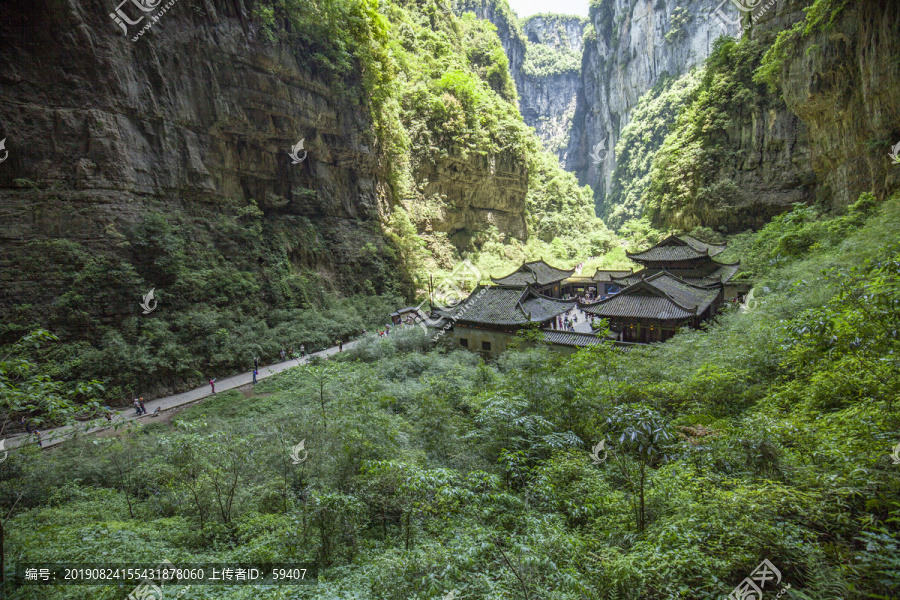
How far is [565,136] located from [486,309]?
9759 cm

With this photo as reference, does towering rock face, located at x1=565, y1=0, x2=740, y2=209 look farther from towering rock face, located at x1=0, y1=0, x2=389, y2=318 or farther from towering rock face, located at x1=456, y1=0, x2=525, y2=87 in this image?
towering rock face, located at x1=0, y1=0, x2=389, y2=318

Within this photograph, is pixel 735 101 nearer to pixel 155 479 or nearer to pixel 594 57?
pixel 155 479

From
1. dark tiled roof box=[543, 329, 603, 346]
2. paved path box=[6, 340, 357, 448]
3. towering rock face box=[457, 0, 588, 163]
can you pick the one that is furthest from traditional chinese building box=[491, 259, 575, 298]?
towering rock face box=[457, 0, 588, 163]

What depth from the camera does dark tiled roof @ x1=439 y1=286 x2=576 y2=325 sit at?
16.7 m

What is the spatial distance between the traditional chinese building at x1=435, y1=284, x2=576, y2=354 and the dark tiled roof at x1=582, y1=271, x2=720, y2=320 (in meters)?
2.24

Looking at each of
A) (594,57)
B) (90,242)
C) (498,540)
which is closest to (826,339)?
(498,540)

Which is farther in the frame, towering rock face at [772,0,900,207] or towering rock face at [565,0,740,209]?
towering rock face at [565,0,740,209]

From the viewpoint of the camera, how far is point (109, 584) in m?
4.49

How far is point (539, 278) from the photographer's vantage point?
29422 millimetres
